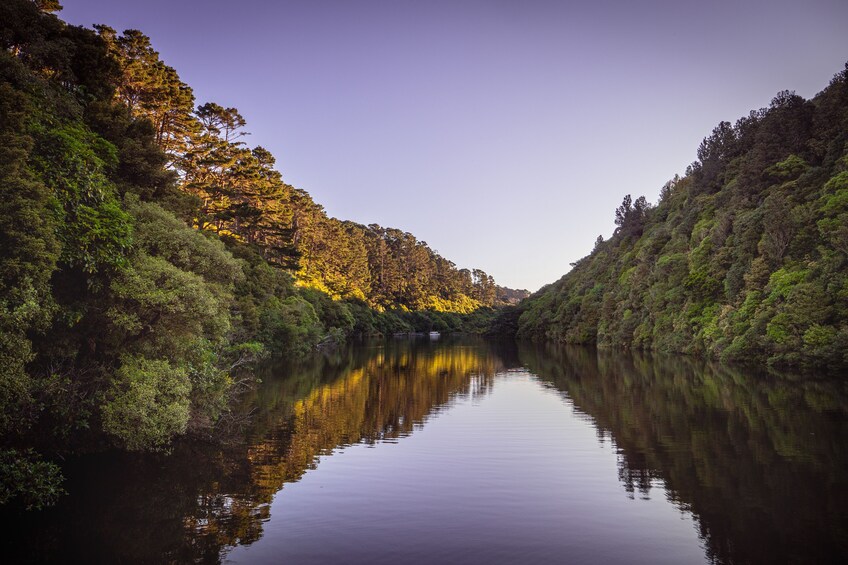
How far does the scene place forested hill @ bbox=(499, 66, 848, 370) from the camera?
36.7 metres

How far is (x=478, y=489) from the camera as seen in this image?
14.1 meters

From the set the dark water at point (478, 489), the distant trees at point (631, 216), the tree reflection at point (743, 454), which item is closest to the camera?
the dark water at point (478, 489)

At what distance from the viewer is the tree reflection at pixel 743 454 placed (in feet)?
34.9

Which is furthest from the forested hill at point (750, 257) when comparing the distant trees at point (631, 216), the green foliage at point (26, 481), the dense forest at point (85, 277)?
the green foliage at point (26, 481)

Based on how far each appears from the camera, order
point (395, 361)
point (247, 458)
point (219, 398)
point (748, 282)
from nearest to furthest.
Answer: point (247, 458) < point (219, 398) < point (748, 282) < point (395, 361)

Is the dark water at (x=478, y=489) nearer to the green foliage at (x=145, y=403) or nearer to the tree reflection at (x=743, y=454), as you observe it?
the tree reflection at (x=743, y=454)

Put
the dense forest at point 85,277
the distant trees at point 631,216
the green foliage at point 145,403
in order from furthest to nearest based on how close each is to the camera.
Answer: the distant trees at point 631,216 → the green foliage at point 145,403 → the dense forest at point 85,277

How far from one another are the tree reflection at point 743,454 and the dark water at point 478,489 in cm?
7

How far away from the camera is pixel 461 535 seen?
1105 cm

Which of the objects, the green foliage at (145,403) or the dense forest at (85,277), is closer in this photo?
the dense forest at (85,277)

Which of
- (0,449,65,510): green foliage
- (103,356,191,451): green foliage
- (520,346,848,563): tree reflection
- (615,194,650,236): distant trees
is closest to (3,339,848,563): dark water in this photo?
(520,346,848,563): tree reflection

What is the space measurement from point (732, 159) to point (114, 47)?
227ft

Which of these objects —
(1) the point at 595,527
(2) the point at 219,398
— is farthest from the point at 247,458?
(1) the point at 595,527

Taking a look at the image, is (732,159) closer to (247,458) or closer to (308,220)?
(308,220)
